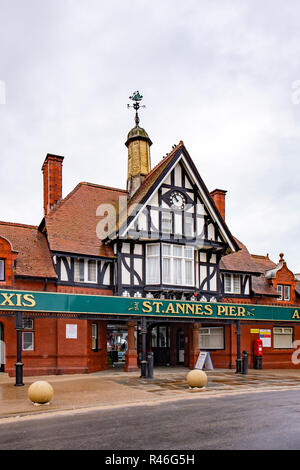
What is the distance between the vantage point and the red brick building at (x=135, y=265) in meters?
22.0

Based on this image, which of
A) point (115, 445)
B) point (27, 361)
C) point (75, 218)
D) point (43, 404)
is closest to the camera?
point (115, 445)

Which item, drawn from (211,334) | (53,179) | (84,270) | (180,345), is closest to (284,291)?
(211,334)

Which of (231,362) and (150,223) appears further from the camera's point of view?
(231,362)

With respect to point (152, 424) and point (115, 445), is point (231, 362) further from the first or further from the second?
point (115, 445)

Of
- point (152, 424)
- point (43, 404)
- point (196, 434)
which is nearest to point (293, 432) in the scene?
point (196, 434)

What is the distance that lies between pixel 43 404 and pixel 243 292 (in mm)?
16990

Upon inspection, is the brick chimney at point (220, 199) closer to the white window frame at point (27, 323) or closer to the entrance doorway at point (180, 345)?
the entrance doorway at point (180, 345)

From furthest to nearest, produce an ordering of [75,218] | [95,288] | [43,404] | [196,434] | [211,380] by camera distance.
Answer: [75,218] → [95,288] → [211,380] → [43,404] → [196,434]

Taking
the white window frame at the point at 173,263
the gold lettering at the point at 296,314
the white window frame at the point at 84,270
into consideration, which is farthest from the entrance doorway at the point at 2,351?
the gold lettering at the point at 296,314

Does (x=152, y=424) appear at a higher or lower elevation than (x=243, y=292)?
lower

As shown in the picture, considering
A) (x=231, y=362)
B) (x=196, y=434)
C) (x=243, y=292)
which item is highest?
(x=243, y=292)

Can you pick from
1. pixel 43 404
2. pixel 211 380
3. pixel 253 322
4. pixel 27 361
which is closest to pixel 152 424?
pixel 43 404

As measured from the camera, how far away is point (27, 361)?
21375 mm

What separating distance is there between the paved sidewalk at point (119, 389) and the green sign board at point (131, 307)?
9.31ft
